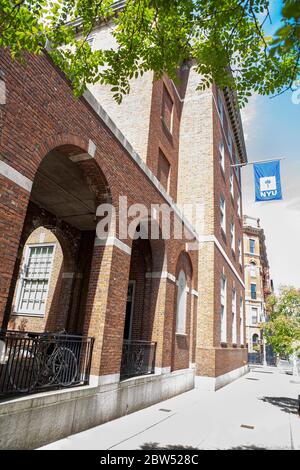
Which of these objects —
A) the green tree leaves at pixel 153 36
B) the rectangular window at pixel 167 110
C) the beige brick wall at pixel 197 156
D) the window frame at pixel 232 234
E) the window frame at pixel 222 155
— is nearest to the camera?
the green tree leaves at pixel 153 36

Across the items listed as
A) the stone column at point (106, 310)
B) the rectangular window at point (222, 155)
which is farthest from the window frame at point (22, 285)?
Result: the rectangular window at point (222, 155)

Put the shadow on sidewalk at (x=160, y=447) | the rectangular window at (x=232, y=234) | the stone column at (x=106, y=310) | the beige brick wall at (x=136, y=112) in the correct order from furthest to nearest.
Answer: the rectangular window at (x=232, y=234) < the beige brick wall at (x=136, y=112) < the stone column at (x=106, y=310) < the shadow on sidewalk at (x=160, y=447)

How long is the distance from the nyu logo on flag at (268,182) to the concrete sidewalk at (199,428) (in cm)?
918

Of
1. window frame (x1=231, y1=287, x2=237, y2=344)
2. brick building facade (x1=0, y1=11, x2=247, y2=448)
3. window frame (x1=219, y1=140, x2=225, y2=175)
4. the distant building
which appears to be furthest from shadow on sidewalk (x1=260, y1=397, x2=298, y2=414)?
the distant building

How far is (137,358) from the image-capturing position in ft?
31.0

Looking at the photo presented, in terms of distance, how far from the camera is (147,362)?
10.1 meters

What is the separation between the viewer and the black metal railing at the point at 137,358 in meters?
9.08

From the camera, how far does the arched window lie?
42.4 feet

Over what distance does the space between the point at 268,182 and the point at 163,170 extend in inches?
212

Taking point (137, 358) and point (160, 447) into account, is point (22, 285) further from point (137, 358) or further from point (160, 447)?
point (160, 447)

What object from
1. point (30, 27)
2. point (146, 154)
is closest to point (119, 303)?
point (30, 27)

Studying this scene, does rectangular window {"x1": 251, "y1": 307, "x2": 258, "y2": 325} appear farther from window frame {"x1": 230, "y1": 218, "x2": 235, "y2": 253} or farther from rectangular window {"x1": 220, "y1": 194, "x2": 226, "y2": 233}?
rectangular window {"x1": 220, "y1": 194, "x2": 226, "y2": 233}

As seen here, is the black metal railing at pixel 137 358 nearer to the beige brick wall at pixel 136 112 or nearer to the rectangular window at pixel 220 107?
the beige brick wall at pixel 136 112

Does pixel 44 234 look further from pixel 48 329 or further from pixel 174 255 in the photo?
pixel 174 255
